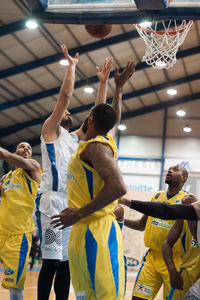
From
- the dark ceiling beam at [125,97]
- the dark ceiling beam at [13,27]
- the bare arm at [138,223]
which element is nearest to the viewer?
the bare arm at [138,223]

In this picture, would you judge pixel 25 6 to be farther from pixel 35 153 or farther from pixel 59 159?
pixel 35 153

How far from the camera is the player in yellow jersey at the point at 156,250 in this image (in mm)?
4645

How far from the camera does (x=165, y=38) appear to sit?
23.9 ft

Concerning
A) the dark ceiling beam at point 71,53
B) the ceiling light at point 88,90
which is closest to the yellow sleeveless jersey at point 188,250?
the dark ceiling beam at point 71,53

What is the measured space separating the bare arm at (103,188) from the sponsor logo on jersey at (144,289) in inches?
92.9

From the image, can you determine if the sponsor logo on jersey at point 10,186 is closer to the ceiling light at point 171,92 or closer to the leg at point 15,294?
the leg at point 15,294

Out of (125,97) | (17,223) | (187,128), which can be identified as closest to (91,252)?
(17,223)

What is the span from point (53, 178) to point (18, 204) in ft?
3.07

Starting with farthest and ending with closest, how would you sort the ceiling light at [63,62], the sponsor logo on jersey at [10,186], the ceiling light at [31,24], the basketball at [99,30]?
the ceiling light at [63,62] → the ceiling light at [31,24] → the basketball at [99,30] → the sponsor logo on jersey at [10,186]

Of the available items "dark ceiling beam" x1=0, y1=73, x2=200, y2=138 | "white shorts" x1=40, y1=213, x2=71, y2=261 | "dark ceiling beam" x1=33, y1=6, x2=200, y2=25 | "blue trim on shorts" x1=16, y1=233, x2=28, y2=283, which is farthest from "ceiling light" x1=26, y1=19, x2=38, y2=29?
"white shorts" x1=40, y1=213, x2=71, y2=261

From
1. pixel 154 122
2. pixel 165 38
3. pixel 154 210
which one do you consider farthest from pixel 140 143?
pixel 154 210

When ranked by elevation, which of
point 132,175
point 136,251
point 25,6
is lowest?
point 136,251

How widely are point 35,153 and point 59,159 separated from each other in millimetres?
17386

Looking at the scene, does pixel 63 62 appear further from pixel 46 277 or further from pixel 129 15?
pixel 46 277
